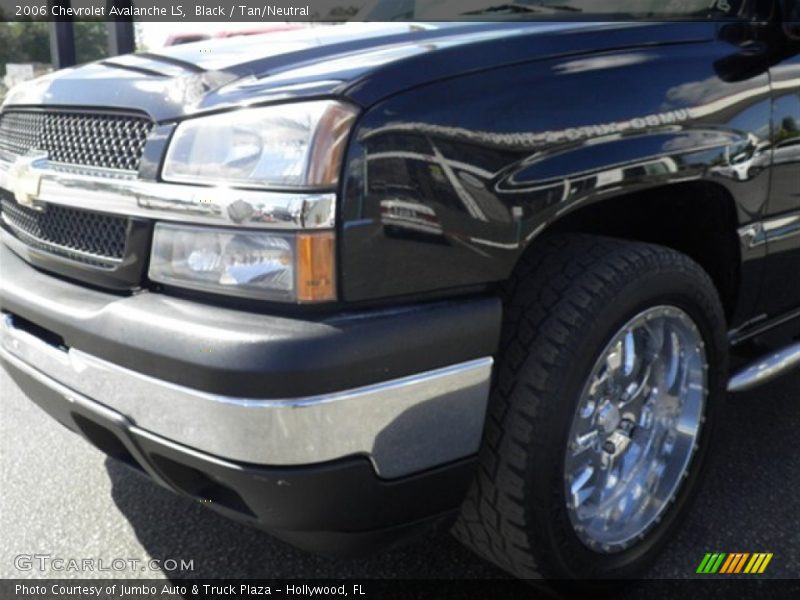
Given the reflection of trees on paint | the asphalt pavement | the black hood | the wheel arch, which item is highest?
the black hood

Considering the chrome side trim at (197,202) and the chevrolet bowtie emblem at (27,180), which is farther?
the chevrolet bowtie emblem at (27,180)

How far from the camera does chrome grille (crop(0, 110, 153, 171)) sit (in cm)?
176

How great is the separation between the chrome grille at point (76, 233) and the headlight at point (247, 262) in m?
0.18

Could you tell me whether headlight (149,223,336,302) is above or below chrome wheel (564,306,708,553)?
above

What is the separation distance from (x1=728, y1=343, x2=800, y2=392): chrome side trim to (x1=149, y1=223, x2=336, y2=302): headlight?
4.77 feet

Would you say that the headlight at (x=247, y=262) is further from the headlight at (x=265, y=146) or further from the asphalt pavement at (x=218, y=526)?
the asphalt pavement at (x=218, y=526)

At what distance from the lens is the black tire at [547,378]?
5.82 feet

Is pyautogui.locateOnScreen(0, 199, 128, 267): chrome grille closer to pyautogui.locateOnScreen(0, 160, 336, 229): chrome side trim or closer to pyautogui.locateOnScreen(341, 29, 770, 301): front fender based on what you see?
pyautogui.locateOnScreen(0, 160, 336, 229): chrome side trim

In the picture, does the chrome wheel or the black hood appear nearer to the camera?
the black hood

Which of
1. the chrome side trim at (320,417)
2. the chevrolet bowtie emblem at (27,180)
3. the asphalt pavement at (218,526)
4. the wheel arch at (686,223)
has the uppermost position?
the chevrolet bowtie emblem at (27,180)

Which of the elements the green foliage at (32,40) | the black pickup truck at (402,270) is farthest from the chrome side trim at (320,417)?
the green foliage at (32,40)

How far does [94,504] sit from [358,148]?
5.55 feet

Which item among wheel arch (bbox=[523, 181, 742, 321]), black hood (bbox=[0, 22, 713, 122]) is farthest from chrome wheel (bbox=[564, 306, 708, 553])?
black hood (bbox=[0, 22, 713, 122])

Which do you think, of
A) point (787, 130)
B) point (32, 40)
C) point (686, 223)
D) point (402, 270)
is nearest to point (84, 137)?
point (402, 270)
